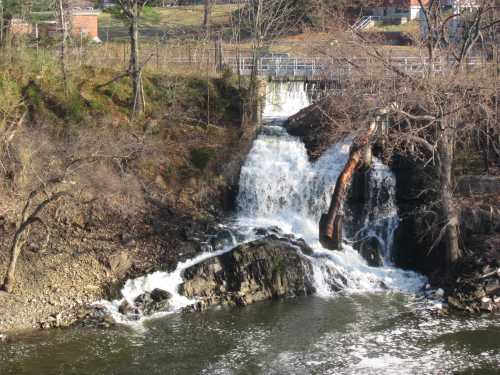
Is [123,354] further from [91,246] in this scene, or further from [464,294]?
[464,294]

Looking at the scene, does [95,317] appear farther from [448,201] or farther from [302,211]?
[448,201]

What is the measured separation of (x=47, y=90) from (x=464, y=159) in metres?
16.5

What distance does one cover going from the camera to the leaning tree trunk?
2448cm

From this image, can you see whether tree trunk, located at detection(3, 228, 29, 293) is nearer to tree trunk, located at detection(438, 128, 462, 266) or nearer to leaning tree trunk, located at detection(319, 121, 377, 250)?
leaning tree trunk, located at detection(319, 121, 377, 250)

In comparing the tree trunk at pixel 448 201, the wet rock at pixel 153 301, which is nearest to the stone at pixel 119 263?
the wet rock at pixel 153 301

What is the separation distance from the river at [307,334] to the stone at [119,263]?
705mm

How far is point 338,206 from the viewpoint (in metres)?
24.6

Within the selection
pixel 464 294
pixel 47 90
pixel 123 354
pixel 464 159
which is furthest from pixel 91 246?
pixel 464 159

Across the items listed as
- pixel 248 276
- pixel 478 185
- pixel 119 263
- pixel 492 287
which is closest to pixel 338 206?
pixel 248 276

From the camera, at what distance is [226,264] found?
945 inches

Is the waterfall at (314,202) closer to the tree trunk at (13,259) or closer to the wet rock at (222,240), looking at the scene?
the wet rock at (222,240)

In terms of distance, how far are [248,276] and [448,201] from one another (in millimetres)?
6450

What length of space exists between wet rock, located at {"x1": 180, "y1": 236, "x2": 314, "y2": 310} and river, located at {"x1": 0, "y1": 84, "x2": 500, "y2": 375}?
387 millimetres

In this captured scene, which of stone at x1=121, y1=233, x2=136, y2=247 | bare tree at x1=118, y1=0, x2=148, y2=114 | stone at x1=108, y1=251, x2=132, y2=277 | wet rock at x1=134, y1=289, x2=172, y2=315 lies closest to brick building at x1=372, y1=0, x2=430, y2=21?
bare tree at x1=118, y1=0, x2=148, y2=114
